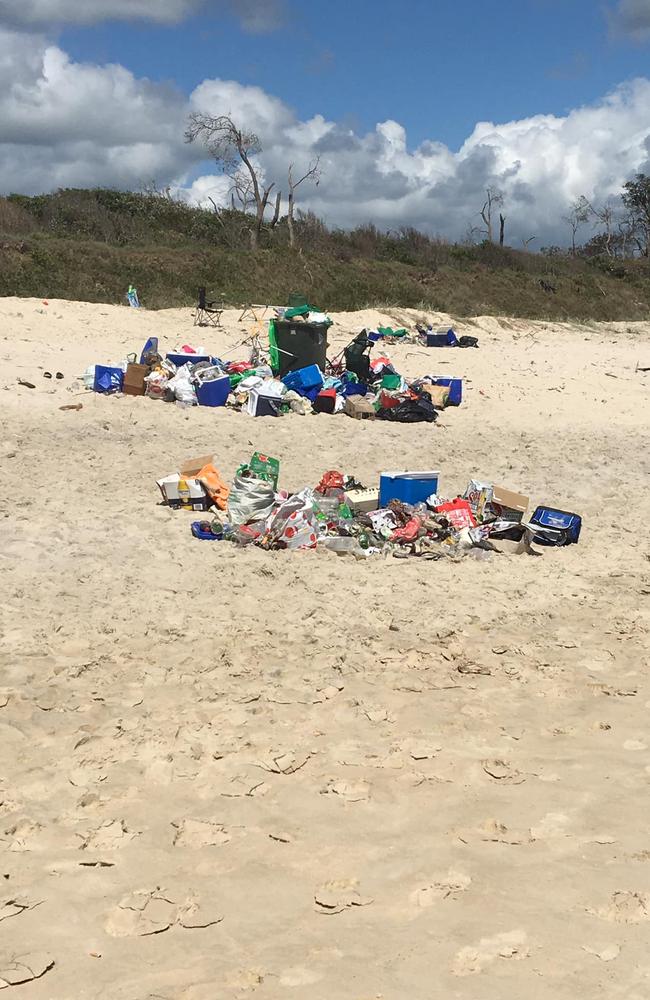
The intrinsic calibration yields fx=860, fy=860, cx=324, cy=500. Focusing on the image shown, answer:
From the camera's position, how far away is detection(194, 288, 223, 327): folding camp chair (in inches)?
568

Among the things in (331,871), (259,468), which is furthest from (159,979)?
(259,468)

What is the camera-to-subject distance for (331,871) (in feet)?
9.75

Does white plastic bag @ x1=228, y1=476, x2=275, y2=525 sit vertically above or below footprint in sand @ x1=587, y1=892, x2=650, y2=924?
above

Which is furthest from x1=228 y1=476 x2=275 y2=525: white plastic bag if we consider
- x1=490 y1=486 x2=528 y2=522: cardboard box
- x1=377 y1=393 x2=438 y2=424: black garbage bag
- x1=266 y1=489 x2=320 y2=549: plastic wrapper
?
x1=377 y1=393 x2=438 y2=424: black garbage bag

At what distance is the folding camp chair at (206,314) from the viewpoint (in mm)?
14418

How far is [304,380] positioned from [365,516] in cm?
393

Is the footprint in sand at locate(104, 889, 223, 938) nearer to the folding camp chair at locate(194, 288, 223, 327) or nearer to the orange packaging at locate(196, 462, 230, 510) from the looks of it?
the orange packaging at locate(196, 462, 230, 510)

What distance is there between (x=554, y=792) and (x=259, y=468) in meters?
3.79

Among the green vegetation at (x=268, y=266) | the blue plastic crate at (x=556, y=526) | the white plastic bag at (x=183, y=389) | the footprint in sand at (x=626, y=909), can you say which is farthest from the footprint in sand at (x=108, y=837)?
the green vegetation at (x=268, y=266)

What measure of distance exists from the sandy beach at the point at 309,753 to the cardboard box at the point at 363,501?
2.55 feet

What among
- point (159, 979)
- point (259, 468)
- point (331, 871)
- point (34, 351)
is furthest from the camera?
point (34, 351)

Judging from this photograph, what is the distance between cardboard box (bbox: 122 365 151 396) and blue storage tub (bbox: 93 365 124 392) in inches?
4.3

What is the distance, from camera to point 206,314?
14711 millimetres

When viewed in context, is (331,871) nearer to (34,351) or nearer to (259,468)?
(259,468)
